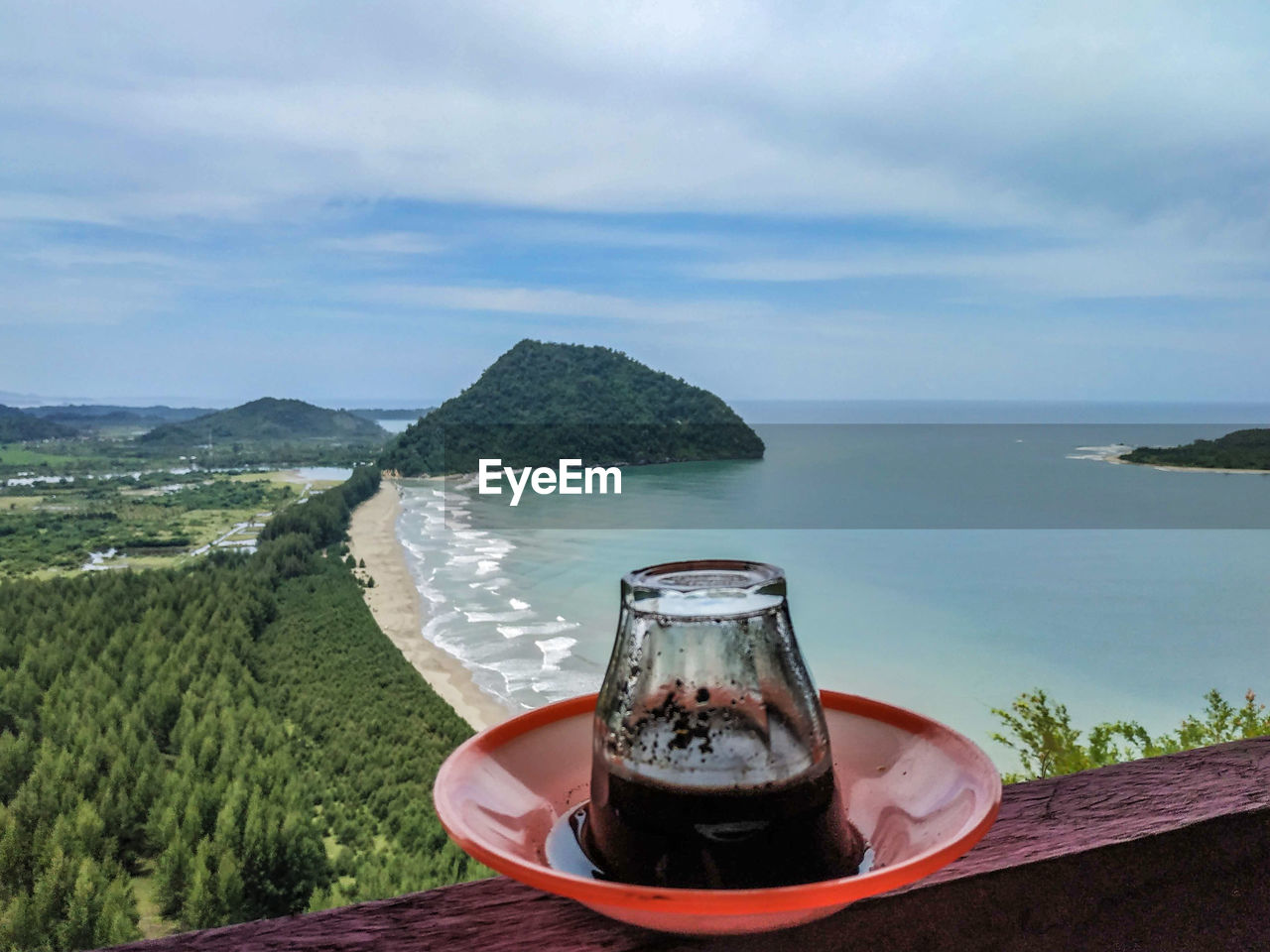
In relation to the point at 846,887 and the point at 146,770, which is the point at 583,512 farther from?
the point at 846,887

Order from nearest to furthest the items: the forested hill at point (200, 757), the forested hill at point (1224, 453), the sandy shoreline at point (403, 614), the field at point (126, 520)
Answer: the forested hill at point (200, 757) < the sandy shoreline at point (403, 614) < the field at point (126, 520) < the forested hill at point (1224, 453)

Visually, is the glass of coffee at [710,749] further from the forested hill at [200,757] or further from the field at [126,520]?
the field at [126,520]

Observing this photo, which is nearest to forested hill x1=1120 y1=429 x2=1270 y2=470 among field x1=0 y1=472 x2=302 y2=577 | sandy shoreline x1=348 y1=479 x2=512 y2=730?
sandy shoreline x1=348 y1=479 x2=512 y2=730

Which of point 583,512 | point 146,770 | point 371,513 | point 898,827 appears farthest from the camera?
point 583,512

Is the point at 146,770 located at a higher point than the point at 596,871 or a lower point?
lower

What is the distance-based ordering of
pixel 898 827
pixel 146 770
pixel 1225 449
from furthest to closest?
pixel 1225 449
pixel 146 770
pixel 898 827

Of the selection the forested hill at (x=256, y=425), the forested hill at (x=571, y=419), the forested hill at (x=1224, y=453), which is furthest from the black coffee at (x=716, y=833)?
the forested hill at (x=256, y=425)

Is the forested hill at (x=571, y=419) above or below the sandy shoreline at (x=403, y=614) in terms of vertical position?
above

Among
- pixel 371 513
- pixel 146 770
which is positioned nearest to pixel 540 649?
pixel 146 770

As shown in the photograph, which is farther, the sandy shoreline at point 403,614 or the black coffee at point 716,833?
the sandy shoreline at point 403,614
